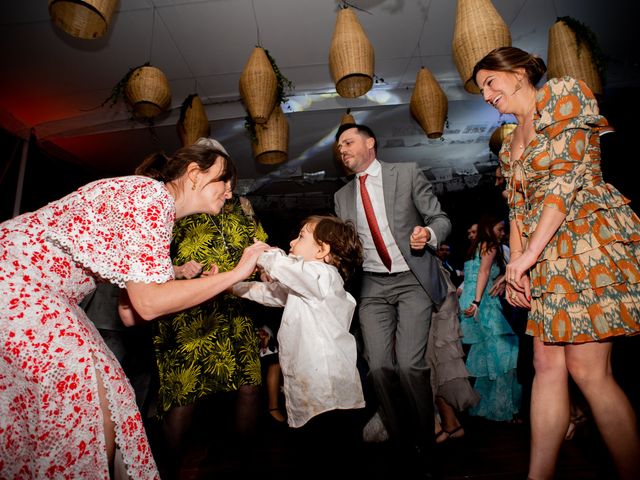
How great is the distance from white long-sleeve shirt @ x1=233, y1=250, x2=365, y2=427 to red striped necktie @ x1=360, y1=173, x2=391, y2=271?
0.75 m

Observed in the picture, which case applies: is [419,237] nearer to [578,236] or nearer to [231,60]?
[578,236]

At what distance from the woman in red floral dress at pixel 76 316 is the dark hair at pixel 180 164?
0.38 metres

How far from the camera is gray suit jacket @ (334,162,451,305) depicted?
2.31 m

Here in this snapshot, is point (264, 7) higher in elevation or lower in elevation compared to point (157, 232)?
higher

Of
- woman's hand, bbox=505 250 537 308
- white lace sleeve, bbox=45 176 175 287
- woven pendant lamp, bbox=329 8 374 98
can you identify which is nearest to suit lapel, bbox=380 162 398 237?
woven pendant lamp, bbox=329 8 374 98

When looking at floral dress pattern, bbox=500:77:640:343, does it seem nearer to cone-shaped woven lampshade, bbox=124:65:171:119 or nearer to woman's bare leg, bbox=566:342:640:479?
woman's bare leg, bbox=566:342:640:479

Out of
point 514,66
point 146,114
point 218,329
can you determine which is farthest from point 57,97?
point 514,66

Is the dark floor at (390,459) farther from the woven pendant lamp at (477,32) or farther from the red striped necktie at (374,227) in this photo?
the woven pendant lamp at (477,32)

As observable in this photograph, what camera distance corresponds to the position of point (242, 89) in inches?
121

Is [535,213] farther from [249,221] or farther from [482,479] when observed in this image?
[249,221]

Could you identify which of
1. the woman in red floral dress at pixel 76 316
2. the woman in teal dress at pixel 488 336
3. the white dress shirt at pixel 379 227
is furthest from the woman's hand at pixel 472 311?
the woman in red floral dress at pixel 76 316

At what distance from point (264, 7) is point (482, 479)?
4207mm

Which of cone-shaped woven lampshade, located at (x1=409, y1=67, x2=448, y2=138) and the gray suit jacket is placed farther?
cone-shaped woven lampshade, located at (x1=409, y1=67, x2=448, y2=138)

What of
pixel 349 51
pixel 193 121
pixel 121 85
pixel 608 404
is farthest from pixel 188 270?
pixel 121 85
